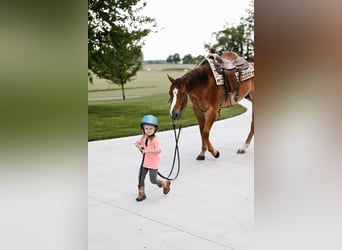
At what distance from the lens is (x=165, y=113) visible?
905 cm

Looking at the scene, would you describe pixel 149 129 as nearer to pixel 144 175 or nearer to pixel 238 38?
pixel 144 175

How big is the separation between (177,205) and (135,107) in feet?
22.8

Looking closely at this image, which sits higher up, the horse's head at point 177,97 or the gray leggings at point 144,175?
the horse's head at point 177,97

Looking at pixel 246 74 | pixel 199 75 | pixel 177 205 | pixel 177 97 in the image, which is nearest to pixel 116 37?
pixel 246 74

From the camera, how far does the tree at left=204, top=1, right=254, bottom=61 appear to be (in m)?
11.1

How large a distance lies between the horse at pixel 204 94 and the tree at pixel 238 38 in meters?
6.74

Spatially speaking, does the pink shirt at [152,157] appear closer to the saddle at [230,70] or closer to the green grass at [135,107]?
the saddle at [230,70]

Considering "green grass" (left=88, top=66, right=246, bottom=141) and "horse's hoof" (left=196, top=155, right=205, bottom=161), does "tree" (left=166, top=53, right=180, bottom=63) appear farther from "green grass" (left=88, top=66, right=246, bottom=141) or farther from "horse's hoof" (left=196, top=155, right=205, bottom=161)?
"horse's hoof" (left=196, top=155, right=205, bottom=161)

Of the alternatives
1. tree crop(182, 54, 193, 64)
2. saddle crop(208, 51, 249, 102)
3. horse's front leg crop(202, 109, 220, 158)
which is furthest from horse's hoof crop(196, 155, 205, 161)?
tree crop(182, 54, 193, 64)

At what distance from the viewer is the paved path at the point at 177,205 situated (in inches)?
92.0

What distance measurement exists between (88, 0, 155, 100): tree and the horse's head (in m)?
5.42

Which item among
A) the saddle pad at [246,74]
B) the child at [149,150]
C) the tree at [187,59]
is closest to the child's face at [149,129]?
the child at [149,150]
